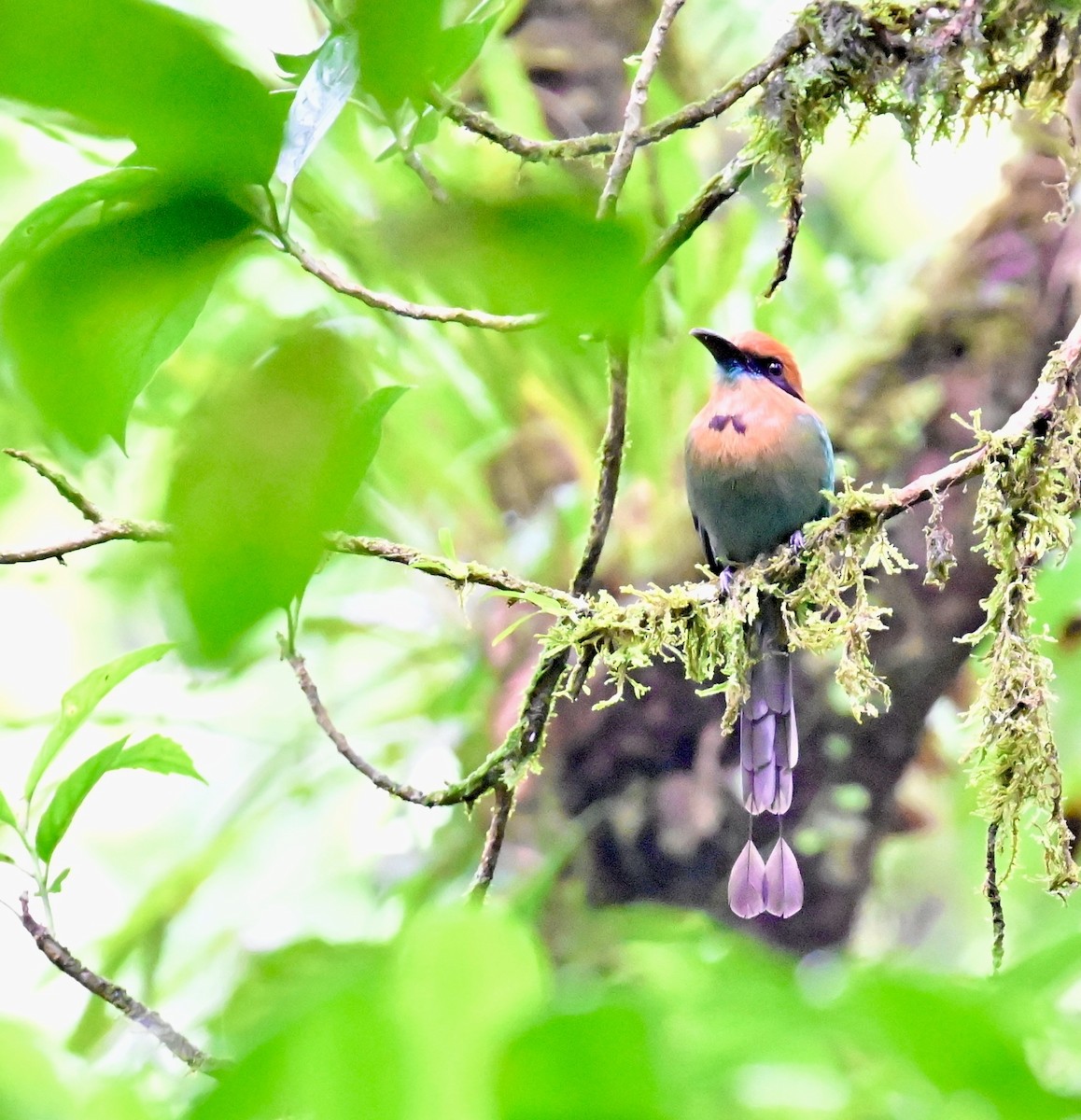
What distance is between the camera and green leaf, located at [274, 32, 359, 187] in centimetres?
57

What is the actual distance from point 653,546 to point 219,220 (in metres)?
2.45

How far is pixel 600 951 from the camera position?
2.53m

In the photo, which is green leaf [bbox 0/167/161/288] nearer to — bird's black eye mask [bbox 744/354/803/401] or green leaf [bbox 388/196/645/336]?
green leaf [bbox 388/196/645/336]

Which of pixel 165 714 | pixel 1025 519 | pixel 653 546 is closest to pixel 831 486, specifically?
A: pixel 653 546

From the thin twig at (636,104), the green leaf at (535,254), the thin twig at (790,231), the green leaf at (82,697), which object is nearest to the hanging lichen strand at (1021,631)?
the thin twig at (790,231)

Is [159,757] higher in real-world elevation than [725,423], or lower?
lower

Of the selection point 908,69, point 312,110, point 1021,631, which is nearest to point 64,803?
point 312,110

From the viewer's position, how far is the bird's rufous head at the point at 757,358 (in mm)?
2314

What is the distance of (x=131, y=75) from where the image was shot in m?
0.28

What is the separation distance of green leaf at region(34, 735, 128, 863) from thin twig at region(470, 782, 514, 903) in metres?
0.41

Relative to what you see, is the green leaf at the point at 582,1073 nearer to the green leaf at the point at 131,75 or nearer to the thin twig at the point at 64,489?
the green leaf at the point at 131,75

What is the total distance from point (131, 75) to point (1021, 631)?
131cm

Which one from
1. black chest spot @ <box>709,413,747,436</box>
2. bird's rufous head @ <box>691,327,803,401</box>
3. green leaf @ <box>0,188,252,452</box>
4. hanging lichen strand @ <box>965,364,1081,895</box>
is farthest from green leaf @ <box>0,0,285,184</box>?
bird's rufous head @ <box>691,327,803,401</box>

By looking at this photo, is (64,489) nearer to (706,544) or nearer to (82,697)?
(82,697)
